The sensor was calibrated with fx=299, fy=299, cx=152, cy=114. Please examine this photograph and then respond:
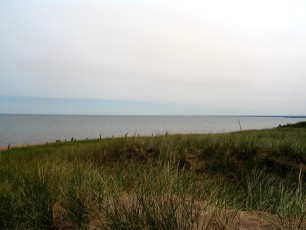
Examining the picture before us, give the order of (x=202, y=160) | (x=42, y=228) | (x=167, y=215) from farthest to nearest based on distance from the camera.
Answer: (x=202, y=160) → (x=42, y=228) → (x=167, y=215)

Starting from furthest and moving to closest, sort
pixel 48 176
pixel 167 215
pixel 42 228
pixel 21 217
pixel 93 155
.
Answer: pixel 93 155 → pixel 48 176 → pixel 21 217 → pixel 42 228 → pixel 167 215

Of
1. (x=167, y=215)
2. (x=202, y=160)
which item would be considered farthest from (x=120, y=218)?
(x=202, y=160)

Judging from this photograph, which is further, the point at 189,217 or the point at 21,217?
the point at 21,217

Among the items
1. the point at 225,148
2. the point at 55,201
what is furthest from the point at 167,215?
the point at 225,148

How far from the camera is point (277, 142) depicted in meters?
13.0

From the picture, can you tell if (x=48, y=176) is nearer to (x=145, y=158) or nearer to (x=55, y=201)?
(x=55, y=201)

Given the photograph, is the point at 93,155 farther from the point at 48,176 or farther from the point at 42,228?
the point at 42,228

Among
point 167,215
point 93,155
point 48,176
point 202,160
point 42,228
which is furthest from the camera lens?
point 93,155

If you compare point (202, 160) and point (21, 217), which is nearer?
point (21, 217)

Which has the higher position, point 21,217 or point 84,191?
point 84,191

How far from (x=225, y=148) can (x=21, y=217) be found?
30.0 feet

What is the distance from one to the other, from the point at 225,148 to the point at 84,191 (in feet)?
28.3

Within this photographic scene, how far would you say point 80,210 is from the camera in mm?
4074

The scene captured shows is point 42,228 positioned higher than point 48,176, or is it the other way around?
point 48,176
